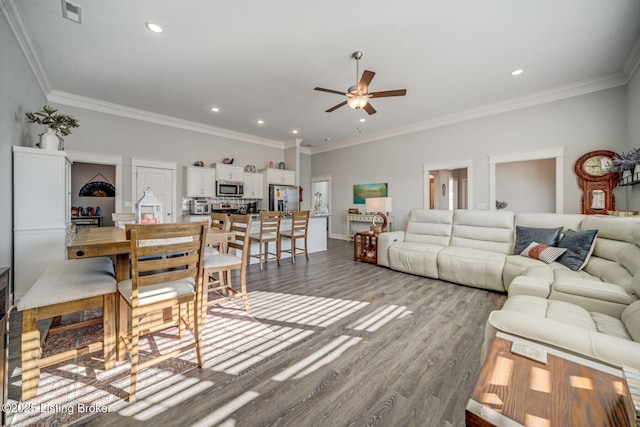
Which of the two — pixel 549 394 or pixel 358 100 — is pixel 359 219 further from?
pixel 549 394

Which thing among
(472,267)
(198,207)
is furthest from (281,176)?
(472,267)

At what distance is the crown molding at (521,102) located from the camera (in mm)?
3914

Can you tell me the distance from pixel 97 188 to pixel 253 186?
3954mm

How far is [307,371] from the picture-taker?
1744mm

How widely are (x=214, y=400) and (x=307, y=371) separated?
1.96 feet

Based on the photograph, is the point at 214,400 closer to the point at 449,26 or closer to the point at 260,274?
the point at 260,274

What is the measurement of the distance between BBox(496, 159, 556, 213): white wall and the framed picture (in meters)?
2.83

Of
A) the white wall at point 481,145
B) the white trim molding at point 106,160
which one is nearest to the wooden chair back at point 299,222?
the white wall at point 481,145

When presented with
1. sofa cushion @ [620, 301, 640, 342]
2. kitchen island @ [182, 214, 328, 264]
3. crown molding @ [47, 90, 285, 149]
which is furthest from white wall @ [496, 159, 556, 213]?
crown molding @ [47, 90, 285, 149]

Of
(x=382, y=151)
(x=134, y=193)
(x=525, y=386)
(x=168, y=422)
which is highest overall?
(x=382, y=151)

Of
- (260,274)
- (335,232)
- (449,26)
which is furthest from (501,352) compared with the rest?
(335,232)

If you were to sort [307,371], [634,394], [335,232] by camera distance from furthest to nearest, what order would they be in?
1. [335,232]
2. [307,371]
3. [634,394]

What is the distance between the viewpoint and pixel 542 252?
3.07m

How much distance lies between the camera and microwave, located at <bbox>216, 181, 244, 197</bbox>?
614 cm
